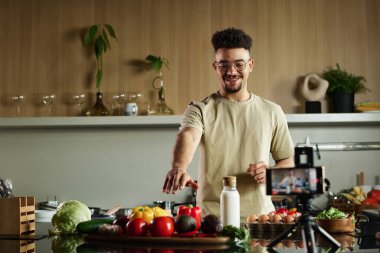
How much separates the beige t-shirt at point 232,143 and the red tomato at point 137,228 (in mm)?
777

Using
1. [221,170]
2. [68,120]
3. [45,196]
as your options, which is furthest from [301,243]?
[45,196]

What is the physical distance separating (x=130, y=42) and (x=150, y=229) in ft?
10.5

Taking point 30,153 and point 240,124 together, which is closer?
point 240,124

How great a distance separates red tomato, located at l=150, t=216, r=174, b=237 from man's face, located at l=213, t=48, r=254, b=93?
94 centimetres

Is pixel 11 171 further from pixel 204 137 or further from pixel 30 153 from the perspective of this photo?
pixel 204 137

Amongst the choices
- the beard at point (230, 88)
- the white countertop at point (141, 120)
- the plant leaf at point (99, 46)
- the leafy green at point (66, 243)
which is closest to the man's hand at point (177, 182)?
the leafy green at point (66, 243)

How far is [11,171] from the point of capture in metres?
5.08

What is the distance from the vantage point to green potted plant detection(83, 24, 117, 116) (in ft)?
15.9

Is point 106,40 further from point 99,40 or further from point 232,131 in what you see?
point 232,131

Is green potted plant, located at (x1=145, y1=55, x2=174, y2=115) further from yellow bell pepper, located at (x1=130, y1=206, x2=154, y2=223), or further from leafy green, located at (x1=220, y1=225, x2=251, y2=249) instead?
leafy green, located at (x1=220, y1=225, x2=251, y2=249)

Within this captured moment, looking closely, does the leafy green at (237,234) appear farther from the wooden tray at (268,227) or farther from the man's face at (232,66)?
the man's face at (232,66)

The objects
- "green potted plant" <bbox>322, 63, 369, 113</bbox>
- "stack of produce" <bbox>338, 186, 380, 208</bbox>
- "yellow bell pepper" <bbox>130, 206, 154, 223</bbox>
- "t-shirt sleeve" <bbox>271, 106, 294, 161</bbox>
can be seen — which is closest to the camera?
"yellow bell pepper" <bbox>130, 206, 154, 223</bbox>

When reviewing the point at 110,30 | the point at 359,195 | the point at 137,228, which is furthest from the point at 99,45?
the point at 137,228

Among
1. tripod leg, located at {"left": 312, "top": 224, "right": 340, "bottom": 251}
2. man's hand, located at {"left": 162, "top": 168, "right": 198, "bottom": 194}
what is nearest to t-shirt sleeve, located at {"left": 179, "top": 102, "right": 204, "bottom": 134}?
man's hand, located at {"left": 162, "top": 168, "right": 198, "bottom": 194}
